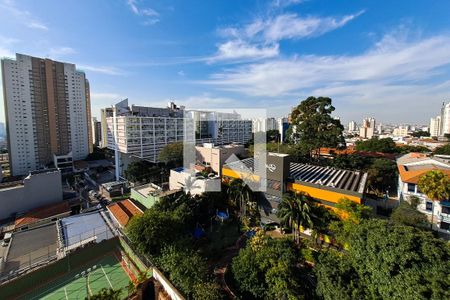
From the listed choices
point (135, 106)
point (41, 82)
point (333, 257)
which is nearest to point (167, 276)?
point (333, 257)

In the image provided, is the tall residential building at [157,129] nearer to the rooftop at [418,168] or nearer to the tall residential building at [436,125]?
the rooftop at [418,168]

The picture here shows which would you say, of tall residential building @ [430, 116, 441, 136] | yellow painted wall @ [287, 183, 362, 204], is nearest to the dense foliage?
yellow painted wall @ [287, 183, 362, 204]

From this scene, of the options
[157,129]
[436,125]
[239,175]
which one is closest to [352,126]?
[436,125]

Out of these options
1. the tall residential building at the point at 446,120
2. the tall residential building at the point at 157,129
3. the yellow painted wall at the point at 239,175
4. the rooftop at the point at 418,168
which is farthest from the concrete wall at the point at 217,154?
the tall residential building at the point at 446,120

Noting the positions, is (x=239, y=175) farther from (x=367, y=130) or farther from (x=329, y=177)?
(x=367, y=130)

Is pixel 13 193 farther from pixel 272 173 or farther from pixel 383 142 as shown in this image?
pixel 383 142

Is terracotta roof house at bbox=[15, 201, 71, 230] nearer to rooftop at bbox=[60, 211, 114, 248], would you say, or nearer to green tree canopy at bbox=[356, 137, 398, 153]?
rooftop at bbox=[60, 211, 114, 248]

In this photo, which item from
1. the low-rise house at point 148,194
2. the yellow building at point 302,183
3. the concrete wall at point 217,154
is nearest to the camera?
the yellow building at point 302,183
